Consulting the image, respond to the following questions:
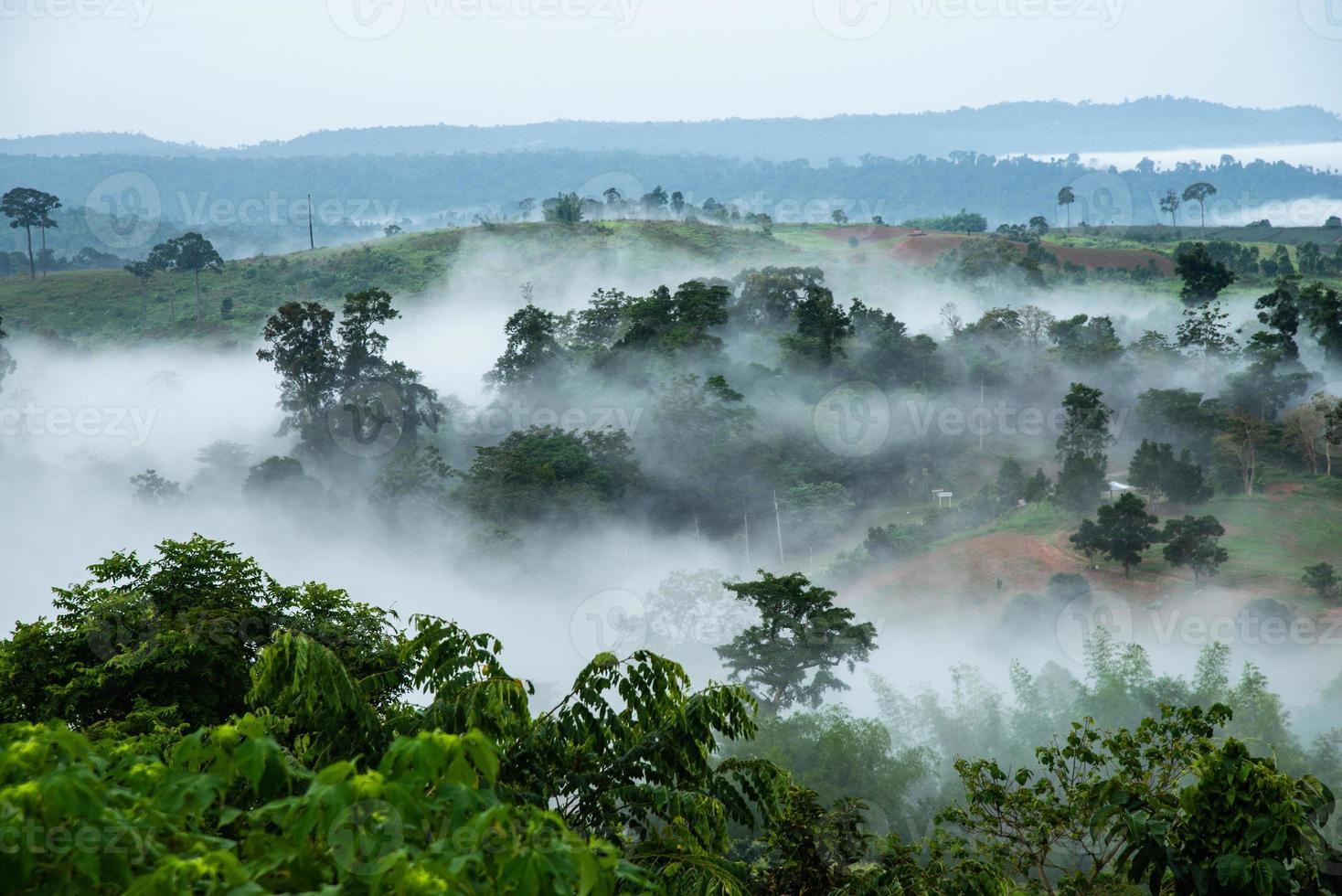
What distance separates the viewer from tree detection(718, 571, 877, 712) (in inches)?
960

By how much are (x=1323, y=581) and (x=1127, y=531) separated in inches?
194

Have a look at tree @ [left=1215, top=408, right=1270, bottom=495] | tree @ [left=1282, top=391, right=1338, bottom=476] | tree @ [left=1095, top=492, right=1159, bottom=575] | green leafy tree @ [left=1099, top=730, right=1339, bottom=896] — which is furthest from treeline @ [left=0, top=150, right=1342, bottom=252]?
green leafy tree @ [left=1099, top=730, right=1339, bottom=896]

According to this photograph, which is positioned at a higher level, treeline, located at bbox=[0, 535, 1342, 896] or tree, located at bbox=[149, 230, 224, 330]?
treeline, located at bbox=[0, 535, 1342, 896]

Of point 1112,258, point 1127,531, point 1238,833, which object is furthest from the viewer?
point 1112,258

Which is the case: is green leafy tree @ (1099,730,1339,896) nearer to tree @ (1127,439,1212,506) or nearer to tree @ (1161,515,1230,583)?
tree @ (1161,515,1230,583)

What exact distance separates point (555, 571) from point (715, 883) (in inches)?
1260

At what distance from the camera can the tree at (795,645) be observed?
24391mm

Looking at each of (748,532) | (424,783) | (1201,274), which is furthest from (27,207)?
(424,783)

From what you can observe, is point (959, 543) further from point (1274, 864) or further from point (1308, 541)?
point (1274, 864)

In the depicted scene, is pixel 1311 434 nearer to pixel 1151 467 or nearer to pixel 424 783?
pixel 1151 467

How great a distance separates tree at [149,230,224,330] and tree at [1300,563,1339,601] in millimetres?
50237

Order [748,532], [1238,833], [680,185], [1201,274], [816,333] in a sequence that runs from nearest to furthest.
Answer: [1238,833] → [748,532] → [816,333] → [1201,274] → [680,185]

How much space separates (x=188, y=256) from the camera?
6203 cm

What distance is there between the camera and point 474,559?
120 ft
